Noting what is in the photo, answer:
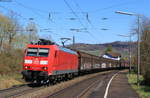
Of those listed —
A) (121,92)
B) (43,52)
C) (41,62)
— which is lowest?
(121,92)

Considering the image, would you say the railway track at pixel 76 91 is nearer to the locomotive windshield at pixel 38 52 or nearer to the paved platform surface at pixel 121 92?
the paved platform surface at pixel 121 92

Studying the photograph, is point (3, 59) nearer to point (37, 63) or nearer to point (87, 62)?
point (37, 63)

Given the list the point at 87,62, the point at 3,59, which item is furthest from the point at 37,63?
the point at 87,62

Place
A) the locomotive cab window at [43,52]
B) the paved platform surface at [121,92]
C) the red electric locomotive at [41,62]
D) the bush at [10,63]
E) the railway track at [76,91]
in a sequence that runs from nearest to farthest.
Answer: the railway track at [76,91] < the paved platform surface at [121,92] < the red electric locomotive at [41,62] < the locomotive cab window at [43,52] < the bush at [10,63]

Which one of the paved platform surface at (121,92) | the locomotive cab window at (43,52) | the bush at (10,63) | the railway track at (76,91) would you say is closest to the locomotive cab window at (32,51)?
the locomotive cab window at (43,52)

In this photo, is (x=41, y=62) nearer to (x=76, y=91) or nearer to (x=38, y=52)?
(x=38, y=52)

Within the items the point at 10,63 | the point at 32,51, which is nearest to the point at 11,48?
the point at 10,63

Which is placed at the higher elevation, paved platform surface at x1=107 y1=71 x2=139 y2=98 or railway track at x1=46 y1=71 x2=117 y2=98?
railway track at x1=46 y1=71 x2=117 y2=98

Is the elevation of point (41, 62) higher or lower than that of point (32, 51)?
lower

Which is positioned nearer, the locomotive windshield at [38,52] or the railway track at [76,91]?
the railway track at [76,91]

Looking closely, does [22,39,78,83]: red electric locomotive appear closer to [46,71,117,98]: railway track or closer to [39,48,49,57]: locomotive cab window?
[39,48,49,57]: locomotive cab window

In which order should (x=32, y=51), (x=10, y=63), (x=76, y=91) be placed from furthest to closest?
1. (x=10, y=63)
2. (x=32, y=51)
3. (x=76, y=91)

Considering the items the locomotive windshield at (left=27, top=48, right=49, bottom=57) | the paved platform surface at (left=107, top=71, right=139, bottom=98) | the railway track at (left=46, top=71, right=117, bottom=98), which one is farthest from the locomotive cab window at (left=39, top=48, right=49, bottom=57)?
the paved platform surface at (left=107, top=71, right=139, bottom=98)

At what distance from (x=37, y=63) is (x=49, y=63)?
2.98 feet
